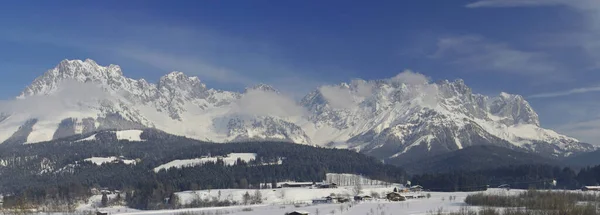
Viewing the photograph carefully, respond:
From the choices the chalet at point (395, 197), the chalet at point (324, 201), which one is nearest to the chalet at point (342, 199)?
the chalet at point (324, 201)

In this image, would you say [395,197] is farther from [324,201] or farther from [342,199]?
[324,201]

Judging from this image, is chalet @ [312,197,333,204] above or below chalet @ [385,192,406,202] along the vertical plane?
below

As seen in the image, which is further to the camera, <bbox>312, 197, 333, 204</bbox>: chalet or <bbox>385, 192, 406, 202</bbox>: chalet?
<bbox>312, 197, 333, 204</bbox>: chalet

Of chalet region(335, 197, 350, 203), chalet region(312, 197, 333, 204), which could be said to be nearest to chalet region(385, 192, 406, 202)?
chalet region(335, 197, 350, 203)

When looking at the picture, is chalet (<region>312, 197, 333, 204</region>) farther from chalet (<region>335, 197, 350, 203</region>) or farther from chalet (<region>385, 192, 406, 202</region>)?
chalet (<region>385, 192, 406, 202</region>)

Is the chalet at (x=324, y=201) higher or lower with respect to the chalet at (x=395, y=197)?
lower

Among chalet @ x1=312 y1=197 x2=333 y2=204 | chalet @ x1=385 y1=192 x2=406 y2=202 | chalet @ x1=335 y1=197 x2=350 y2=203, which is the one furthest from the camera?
chalet @ x1=312 y1=197 x2=333 y2=204

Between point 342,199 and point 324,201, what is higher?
point 342,199

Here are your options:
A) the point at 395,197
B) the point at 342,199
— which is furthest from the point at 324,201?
the point at 395,197

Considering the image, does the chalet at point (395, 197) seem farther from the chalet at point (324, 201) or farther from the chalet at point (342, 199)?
the chalet at point (324, 201)

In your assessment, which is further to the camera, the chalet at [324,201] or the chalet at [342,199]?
the chalet at [324,201]

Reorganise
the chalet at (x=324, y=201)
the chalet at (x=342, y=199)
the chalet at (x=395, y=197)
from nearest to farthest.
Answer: the chalet at (x=395, y=197), the chalet at (x=342, y=199), the chalet at (x=324, y=201)

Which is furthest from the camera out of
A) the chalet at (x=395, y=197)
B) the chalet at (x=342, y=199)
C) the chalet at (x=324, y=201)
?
the chalet at (x=324, y=201)

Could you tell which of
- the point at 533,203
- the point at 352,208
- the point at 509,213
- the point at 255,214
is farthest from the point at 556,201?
A: the point at 255,214
